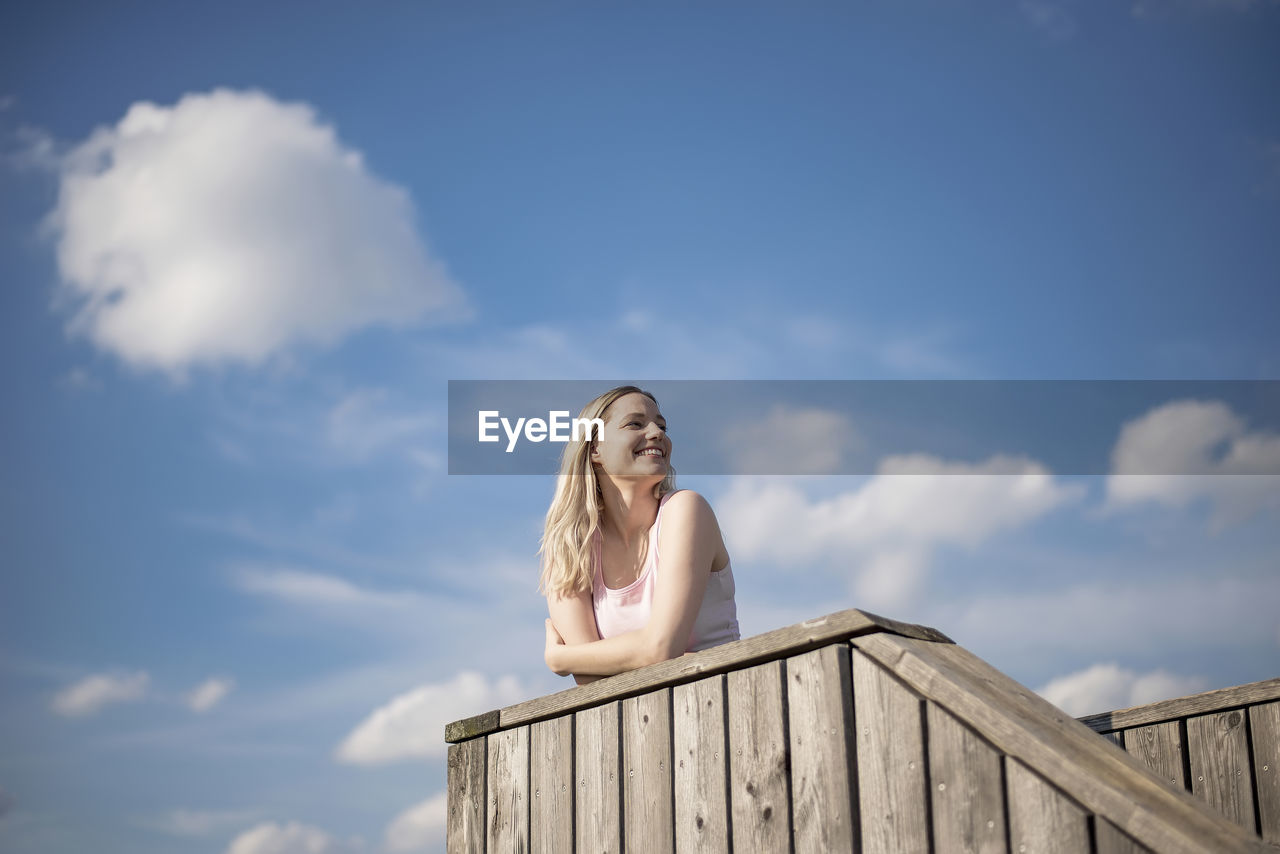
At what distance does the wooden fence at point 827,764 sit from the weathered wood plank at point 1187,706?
48.3 inches

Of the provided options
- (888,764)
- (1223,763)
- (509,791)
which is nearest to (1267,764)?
(1223,763)

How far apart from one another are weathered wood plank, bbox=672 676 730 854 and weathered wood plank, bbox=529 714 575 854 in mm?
373

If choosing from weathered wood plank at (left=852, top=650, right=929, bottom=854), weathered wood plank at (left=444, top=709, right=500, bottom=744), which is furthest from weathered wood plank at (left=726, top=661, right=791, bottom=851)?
weathered wood plank at (left=444, top=709, right=500, bottom=744)

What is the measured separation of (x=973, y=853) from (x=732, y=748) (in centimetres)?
Result: 57

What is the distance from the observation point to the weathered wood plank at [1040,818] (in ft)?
5.41

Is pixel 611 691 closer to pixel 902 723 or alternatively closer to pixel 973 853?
pixel 902 723

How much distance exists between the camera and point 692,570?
2826 millimetres

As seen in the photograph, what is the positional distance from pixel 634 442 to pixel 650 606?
504 millimetres

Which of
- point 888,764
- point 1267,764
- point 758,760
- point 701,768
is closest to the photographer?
point 888,764

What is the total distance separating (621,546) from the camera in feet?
10.9

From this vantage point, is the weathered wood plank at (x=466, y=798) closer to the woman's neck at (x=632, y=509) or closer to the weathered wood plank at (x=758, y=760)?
the woman's neck at (x=632, y=509)

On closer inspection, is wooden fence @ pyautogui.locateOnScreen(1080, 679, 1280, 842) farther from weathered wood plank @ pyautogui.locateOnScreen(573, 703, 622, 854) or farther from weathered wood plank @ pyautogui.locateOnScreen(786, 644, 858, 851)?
weathered wood plank @ pyautogui.locateOnScreen(573, 703, 622, 854)

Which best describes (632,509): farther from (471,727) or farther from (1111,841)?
(1111,841)

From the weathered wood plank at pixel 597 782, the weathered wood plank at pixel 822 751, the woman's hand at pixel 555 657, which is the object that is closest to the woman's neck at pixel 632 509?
the woman's hand at pixel 555 657
